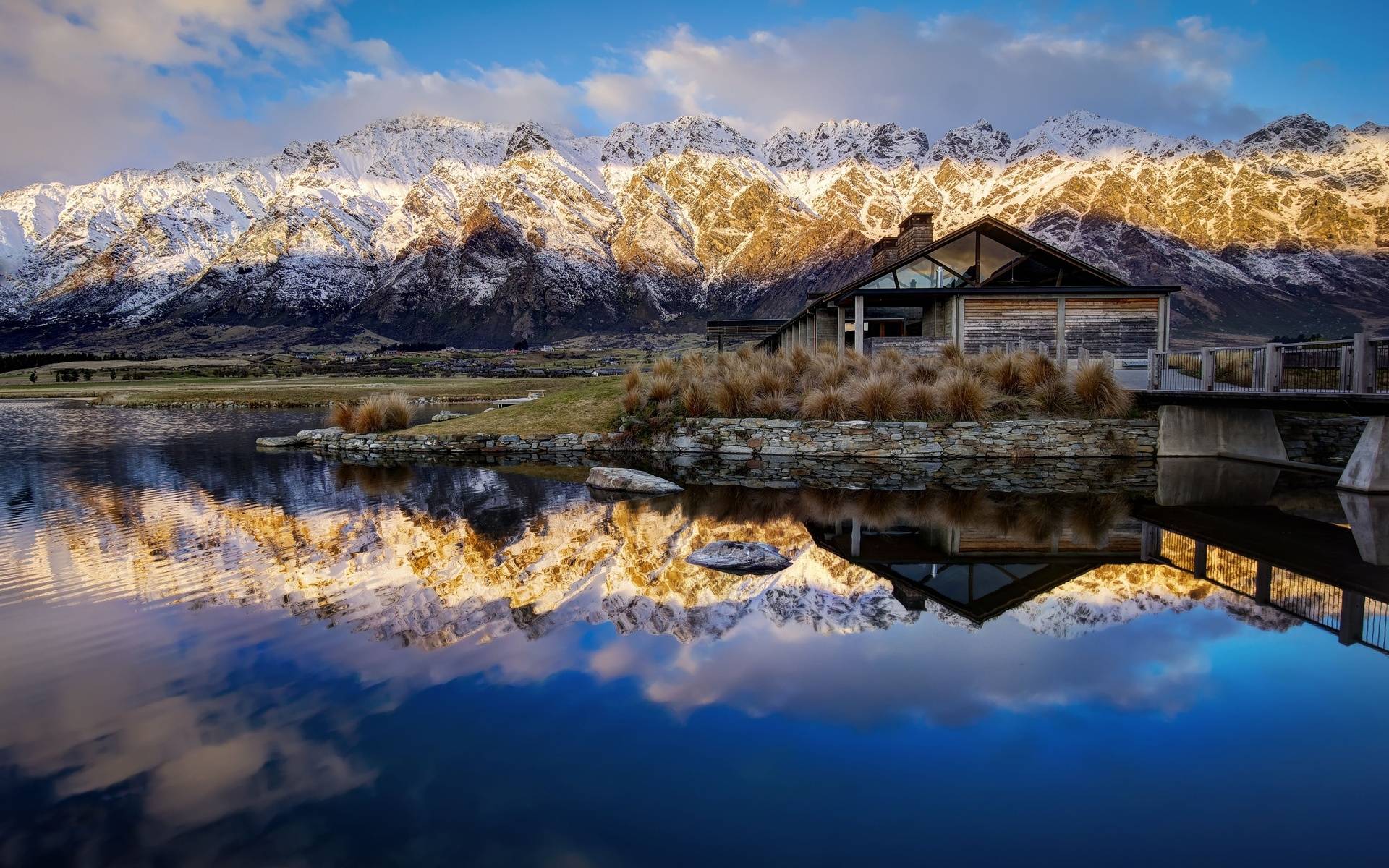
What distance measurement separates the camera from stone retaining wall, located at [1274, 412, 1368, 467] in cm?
1784

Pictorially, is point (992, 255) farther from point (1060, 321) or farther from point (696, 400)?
point (696, 400)

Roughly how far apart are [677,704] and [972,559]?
18.2 feet

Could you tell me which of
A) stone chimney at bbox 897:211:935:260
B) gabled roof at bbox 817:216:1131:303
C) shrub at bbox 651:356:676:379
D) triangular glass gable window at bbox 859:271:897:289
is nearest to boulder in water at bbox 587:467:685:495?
shrub at bbox 651:356:676:379

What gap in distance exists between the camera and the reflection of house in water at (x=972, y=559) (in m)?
8.50

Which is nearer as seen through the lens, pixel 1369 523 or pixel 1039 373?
pixel 1369 523

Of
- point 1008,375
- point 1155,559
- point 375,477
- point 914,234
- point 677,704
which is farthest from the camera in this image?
point 914,234

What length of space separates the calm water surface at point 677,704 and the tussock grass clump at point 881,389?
9.47m

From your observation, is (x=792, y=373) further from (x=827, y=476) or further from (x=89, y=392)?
(x=89, y=392)

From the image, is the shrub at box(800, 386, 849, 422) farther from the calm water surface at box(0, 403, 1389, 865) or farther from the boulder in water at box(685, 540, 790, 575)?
the boulder in water at box(685, 540, 790, 575)

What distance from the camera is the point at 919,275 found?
97.9 feet

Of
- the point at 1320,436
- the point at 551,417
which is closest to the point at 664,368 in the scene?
the point at 551,417

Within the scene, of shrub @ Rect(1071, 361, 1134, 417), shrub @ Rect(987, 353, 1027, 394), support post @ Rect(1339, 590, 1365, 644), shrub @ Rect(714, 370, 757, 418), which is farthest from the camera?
shrub @ Rect(714, 370, 757, 418)

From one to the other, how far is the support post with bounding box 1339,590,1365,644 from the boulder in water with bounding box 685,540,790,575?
5.45 metres

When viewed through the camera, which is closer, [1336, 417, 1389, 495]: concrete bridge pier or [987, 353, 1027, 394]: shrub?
[1336, 417, 1389, 495]: concrete bridge pier
